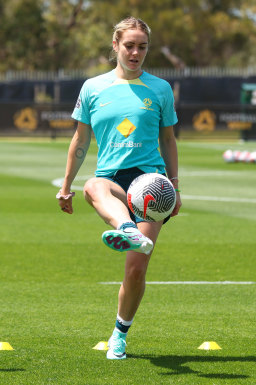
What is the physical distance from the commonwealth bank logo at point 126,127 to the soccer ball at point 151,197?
35cm

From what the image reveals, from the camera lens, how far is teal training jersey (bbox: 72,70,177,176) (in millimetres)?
6371

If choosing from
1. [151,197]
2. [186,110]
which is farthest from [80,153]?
[186,110]

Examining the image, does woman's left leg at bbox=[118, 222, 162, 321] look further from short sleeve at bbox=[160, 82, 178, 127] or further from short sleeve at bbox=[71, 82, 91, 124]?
short sleeve at bbox=[71, 82, 91, 124]

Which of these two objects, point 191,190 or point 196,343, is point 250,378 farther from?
point 191,190

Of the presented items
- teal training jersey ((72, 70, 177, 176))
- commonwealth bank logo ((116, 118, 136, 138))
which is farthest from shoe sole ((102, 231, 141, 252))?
commonwealth bank logo ((116, 118, 136, 138))

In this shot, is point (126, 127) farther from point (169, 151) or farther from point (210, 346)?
point (210, 346)

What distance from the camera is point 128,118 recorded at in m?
6.39

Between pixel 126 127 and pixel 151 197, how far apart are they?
0.62 metres

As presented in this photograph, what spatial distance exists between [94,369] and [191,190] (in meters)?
13.2

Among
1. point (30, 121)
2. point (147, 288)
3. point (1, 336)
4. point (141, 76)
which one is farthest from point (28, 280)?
point (30, 121)

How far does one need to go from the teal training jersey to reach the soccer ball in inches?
9.1

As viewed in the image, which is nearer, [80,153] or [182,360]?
[182,360]

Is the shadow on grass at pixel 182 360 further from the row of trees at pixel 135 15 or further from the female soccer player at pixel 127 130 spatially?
the row of trees at pixel 135 15

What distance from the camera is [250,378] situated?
19.6 feet
